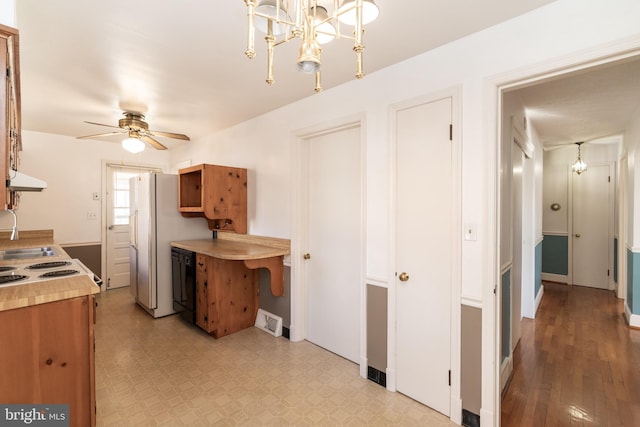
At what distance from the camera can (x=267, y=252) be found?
9.48ft

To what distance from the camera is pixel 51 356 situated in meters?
1.41

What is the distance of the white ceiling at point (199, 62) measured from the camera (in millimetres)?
1616

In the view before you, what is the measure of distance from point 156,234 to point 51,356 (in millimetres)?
2362

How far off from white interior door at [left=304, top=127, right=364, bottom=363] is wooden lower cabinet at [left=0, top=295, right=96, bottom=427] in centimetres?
182

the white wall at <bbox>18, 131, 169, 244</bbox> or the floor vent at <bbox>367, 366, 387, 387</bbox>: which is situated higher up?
the white wall at <bbox>18, 131, 169, 244</bbox>

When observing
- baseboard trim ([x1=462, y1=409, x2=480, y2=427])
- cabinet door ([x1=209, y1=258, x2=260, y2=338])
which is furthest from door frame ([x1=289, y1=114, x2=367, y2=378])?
baseboard trim ([x1=462, y1=409, x2=480, y2=427])

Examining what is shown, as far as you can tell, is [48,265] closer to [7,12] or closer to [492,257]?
[7,12]

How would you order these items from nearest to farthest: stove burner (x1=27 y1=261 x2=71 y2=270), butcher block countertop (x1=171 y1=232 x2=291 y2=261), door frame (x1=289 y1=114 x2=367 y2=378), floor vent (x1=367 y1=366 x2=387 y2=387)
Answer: stove burner (x1=27 y1=261 x2=71 y2=270)
floor vent (x1=367 y1=366 x2=387 y2=387)
butcher block countertop (x1=171 y1=232 x2=291 y2=261)
door frame (x1=289 y1=114 x2=367 y2=378)

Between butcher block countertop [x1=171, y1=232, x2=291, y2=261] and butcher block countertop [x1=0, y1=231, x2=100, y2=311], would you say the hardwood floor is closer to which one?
butcher block countertop [x1=171, y1=232, x2=291, y2=261]

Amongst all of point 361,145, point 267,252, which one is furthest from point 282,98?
point 267,252

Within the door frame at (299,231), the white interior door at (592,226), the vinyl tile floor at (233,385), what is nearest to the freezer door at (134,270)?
the vinyl tile floor at (233,385)

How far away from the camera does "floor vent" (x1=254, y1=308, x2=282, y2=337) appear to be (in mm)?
3148

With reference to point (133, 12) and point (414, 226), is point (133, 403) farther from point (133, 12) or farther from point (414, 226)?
point (133, 12)

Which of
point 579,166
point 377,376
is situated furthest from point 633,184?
point 377,376
